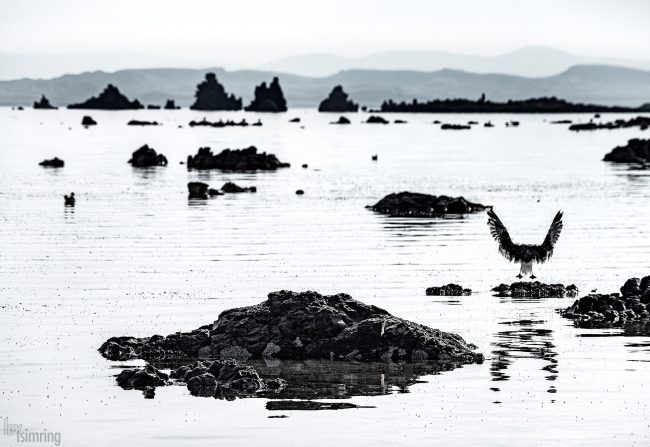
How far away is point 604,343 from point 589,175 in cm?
7723

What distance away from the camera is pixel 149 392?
21219 mm

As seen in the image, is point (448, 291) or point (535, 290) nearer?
point (448, 291)

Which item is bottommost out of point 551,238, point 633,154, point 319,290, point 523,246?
point 319,290

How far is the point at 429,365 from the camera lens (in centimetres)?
2347

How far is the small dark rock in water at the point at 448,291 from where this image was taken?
107 ft

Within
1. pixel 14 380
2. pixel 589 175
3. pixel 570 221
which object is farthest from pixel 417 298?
pixel 589 175

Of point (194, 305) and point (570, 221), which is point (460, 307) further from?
point (570, 221)

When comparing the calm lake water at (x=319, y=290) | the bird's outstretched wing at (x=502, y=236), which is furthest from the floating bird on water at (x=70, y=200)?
the bird's outstretched wing at (x=502, y=236)

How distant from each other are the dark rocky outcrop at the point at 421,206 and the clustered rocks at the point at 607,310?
28529mm

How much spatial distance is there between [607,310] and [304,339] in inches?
333

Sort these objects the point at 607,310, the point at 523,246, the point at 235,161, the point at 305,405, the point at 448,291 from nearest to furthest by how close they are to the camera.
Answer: the point at 305,405 < the point at 607,310 < the point at 448,291 < the point at 523,246 < the point at 235,161

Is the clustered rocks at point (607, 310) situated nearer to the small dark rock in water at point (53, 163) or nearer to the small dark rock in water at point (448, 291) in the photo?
the small dark rock in water at point (448, 291)

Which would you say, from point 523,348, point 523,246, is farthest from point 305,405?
point 523,246

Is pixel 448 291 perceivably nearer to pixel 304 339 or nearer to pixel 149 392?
pixel 304 339
